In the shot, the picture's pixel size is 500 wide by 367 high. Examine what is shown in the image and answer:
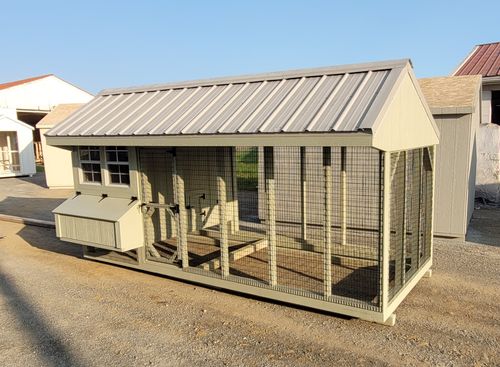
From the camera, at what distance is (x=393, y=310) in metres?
5.09

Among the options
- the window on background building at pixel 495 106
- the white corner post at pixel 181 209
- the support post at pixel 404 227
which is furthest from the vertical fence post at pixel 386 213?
the window on background building at pixel 495 106

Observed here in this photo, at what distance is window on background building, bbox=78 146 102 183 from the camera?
737cm

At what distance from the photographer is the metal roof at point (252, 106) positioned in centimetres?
487

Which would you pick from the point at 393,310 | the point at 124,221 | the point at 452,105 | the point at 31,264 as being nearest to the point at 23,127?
the point at 31,264

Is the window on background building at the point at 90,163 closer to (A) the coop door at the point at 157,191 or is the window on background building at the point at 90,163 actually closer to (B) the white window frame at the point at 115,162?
(B) the white window frame at the point at 115,162

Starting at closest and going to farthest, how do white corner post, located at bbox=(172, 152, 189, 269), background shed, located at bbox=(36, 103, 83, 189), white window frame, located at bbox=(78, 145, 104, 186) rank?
white corner post, located at bbox=(172, 152, 189, 269)
white window frame, located at bbox=(78, 145, 104, 186)
background shed, located at bbox=(36, 103, 83, 189)

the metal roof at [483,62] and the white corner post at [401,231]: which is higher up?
the metal roof at [483,62]

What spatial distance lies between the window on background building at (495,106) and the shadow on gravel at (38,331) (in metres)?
16.5

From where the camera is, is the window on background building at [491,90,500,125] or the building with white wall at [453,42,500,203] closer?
the building with white wall at [453,42,500,203]

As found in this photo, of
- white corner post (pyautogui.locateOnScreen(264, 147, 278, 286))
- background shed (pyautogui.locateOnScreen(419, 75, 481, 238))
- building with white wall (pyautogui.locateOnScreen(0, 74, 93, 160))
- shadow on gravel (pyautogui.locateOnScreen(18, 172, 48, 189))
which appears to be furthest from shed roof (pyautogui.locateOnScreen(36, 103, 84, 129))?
white corner post (pyautogui.locateOnScreen(264, 147, 278, 286))

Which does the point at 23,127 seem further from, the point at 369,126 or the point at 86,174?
the point at 369,126

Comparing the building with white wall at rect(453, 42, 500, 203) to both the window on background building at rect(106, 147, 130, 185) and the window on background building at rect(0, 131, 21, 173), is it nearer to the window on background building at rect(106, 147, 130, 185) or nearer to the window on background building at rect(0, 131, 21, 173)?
the window on background building at rect(106, 147, 130, 185)

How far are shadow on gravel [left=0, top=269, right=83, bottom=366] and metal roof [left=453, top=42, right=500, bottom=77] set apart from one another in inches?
618

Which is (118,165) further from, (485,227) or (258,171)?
(485,227)
